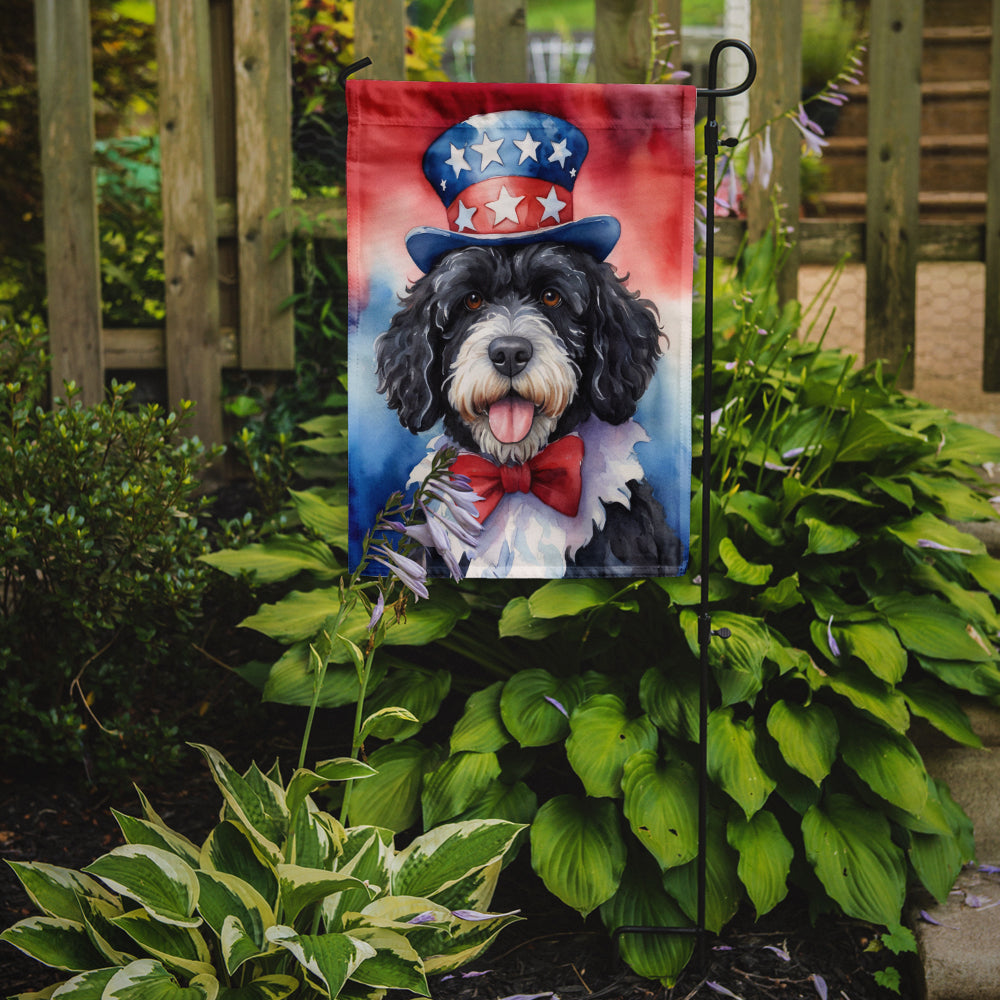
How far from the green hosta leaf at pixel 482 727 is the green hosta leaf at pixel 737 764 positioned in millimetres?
395

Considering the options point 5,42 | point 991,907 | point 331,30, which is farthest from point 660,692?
point 5,42

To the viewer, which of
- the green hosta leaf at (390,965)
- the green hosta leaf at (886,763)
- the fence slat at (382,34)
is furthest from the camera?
the fence slat at (382,34)

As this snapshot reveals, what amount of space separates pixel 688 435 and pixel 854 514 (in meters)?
0.70

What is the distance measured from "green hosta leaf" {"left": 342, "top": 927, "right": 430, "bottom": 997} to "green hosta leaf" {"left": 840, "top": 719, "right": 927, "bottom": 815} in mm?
923

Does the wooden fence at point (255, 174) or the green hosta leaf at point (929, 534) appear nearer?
the green hosta leaf at point (929, 534)

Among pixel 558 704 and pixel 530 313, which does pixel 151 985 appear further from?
pixel 530 313

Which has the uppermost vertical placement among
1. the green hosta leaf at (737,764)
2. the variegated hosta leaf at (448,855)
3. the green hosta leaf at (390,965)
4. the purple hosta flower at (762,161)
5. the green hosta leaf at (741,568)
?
the purple hosta flower at (762,161)

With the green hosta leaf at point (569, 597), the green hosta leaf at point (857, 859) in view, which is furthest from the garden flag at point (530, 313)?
the green hosta leaf at point (857, 859)

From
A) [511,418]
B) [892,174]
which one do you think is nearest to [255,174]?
[511,418]

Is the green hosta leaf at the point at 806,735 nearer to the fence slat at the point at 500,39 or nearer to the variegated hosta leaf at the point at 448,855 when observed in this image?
the variegated hosta leaf at the point at 448,855

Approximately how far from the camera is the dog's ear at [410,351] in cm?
179

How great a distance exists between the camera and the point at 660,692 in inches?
77.6

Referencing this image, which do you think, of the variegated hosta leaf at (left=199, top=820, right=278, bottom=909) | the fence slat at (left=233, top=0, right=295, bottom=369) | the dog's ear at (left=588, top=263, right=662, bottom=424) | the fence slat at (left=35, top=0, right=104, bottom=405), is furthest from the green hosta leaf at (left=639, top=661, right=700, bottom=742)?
the fence slat at (left=35, top=0, right=104, bottom=405)

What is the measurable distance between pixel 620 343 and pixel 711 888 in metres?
1.01
